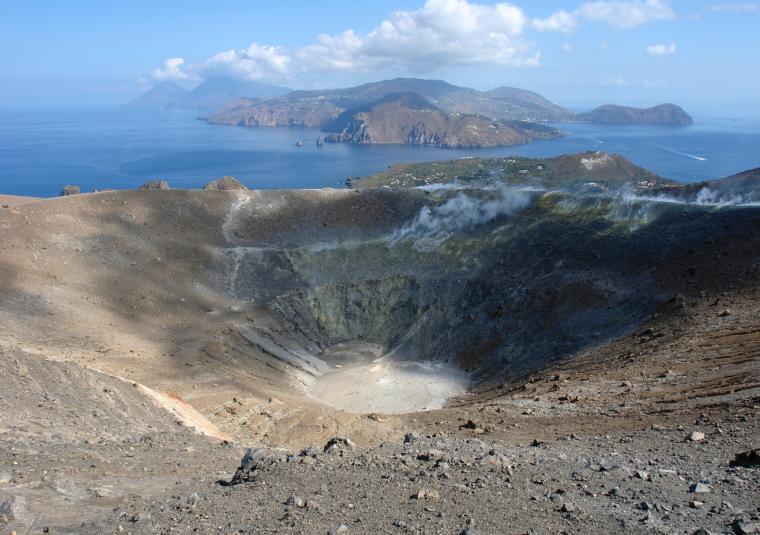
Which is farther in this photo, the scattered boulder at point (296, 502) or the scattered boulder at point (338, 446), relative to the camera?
the scattered boulder at point (338, 446)

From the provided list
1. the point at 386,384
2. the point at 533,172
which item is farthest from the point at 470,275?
the point at 533,172

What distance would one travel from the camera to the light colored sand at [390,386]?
40438 mm

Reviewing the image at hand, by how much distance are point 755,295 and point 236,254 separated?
146 ft

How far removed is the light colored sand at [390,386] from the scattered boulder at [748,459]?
898 inches

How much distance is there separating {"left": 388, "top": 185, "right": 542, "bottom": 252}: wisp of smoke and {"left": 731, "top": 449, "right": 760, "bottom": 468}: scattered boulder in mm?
42708

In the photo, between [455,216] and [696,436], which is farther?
[455,216]

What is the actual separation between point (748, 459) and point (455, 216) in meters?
46.9

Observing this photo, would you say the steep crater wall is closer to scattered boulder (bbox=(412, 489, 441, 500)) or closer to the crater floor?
the crater floor

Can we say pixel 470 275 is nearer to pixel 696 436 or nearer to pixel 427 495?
pixel 696 436

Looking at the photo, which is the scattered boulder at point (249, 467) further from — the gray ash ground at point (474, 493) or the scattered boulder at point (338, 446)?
the scattered boulder at point (338, 446)

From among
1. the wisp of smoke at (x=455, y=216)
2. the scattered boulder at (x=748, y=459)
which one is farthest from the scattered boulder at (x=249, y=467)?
the wisp of smoke at (x=455, y=216)

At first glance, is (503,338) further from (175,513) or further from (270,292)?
(175,513)

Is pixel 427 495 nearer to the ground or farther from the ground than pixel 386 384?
farther from the ground

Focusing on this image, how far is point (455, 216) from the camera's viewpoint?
204 ft
